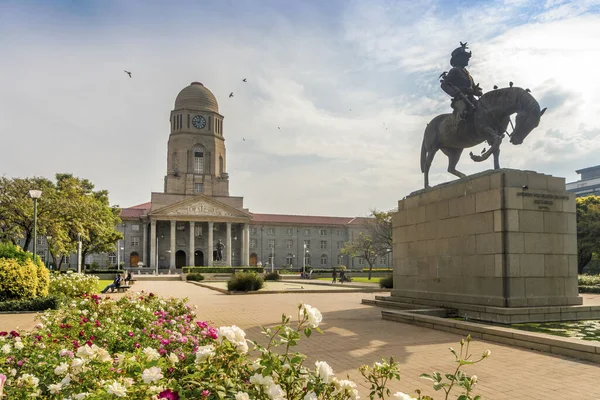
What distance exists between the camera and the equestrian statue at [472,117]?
13039mm

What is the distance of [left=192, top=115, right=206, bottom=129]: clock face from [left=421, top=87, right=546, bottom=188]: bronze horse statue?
78.0m

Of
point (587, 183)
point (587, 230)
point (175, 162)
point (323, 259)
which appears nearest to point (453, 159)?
point (587, 230)

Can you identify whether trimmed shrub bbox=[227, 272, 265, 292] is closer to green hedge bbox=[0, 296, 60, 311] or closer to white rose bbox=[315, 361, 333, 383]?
green hedge bbox=[0, 296, 60, 311]

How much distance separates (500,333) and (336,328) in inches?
157

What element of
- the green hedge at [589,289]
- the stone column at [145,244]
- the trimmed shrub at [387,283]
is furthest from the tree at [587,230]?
the stone column at [145,244]

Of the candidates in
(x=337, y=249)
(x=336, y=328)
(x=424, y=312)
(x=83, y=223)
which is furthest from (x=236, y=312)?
(x=337, y=249)

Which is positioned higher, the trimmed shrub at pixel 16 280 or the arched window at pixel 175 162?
the arched window at pixel 175 162

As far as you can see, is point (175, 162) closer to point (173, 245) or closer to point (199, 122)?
point (199, 122)

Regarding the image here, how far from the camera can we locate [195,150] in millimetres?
88438

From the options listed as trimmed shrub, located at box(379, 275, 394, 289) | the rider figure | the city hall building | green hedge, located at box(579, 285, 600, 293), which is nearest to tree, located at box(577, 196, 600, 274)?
green hedge, located at box(579, 285, 600, 293)

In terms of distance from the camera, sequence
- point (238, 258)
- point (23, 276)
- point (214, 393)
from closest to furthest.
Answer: point (214, 393), point (23, 276), point (238, 258)

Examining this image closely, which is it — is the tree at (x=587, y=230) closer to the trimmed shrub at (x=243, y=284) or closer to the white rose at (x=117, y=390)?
the trimmed shrub at (x=243, y=284)

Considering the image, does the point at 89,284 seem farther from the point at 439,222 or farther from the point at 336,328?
the point at 439,222

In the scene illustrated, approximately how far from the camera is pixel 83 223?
3759 cm
